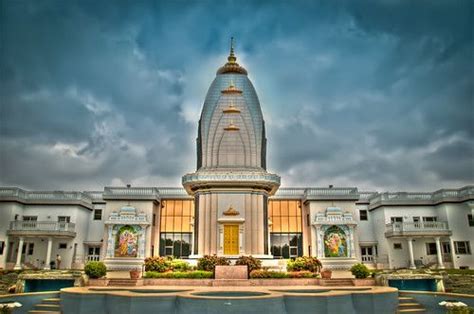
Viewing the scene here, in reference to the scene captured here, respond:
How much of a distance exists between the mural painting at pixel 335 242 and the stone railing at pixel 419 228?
483 centimetres

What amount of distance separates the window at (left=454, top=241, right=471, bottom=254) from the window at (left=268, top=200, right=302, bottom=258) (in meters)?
13.8

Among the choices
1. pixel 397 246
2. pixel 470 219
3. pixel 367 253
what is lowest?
pixel 367 253

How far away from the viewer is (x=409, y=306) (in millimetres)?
16109

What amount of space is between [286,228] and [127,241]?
50.1ft

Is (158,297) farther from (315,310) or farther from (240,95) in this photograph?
(240,95)

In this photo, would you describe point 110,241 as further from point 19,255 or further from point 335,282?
point 335,282

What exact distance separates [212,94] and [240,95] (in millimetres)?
2193

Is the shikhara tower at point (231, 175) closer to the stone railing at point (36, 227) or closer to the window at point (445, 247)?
the stone railing at point (36, 227)

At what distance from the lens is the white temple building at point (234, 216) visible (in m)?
28.0

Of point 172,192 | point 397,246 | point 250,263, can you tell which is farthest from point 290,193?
point 250,263

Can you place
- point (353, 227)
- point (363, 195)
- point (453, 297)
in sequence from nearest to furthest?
point (453, 297) < point (353, 227) < point (363, 195)

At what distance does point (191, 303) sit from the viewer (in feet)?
40.9

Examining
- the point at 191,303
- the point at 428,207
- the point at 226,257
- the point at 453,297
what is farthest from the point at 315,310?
the point at 428,207

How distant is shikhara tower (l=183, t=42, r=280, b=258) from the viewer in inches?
1066
